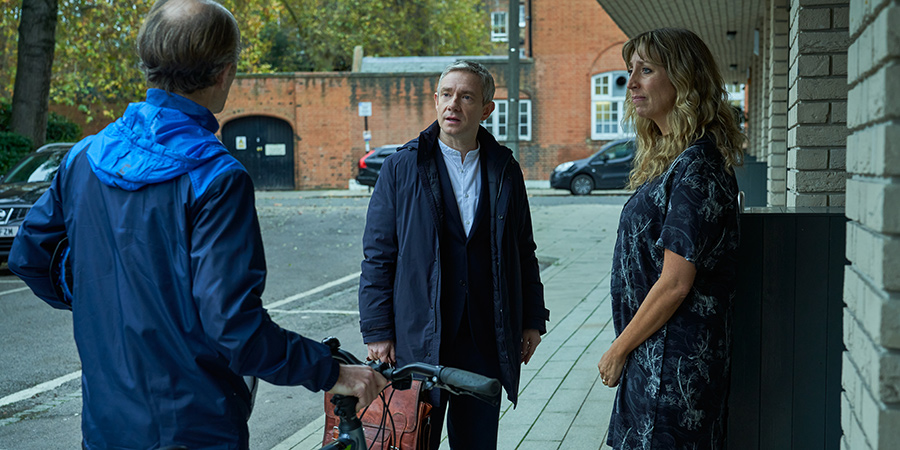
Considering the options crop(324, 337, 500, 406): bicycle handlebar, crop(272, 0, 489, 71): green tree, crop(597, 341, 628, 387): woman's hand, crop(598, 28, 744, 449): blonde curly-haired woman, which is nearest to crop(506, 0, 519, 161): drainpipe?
crop(598, 28, 744, 449): blonde curly-haired woman

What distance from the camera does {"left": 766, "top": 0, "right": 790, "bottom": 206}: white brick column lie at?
6891mm

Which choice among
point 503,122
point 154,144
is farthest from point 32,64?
point 503,122

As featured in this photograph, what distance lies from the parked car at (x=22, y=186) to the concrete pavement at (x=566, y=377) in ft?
21.0

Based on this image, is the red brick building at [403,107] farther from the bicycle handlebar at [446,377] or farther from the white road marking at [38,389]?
the bicycle handlebar at [446,377]

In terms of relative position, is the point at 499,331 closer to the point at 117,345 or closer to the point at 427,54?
the point at 117,345

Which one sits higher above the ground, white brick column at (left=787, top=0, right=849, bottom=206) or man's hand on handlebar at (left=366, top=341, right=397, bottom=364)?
white brick column at (left=787, top=0, right=849, bottom=206)

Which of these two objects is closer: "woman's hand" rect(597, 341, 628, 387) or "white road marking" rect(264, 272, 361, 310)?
"woman's hand" rect(597, 341, 628, 387)

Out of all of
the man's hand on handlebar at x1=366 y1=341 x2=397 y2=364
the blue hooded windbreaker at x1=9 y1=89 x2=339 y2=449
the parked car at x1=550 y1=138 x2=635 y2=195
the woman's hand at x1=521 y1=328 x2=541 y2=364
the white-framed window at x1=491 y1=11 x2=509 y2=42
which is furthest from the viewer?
the white-framed window at x1=491 y1=11 x2=509 y2=42

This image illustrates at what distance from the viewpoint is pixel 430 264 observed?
3205 mm

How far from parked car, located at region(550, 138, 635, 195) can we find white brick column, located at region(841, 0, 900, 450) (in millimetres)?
25493

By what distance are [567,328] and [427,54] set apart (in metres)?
36.6

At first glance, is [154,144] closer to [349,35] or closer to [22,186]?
[22,186]

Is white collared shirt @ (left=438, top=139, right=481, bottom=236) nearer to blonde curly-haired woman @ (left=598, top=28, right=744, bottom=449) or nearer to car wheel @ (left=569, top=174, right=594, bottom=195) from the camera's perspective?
blonde curly-haired woman @ (left=598, top=28, right=744, bottom=449)

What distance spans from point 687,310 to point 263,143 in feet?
110
